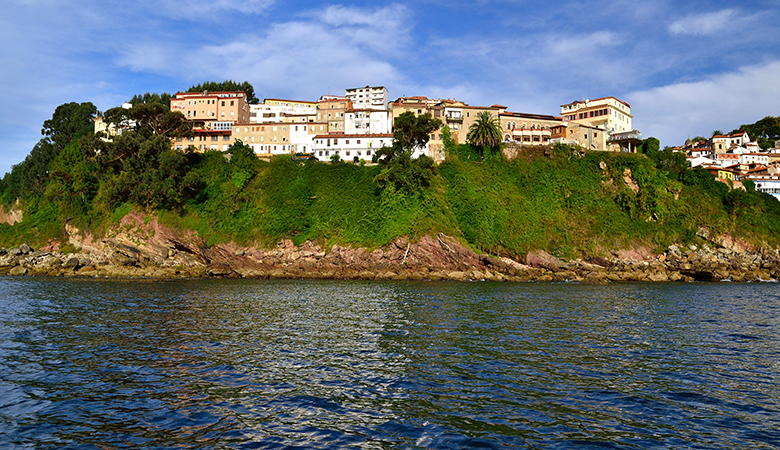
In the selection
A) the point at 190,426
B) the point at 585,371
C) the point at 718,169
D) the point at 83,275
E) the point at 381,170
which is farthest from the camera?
the point at 718,169

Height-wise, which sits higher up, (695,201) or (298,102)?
(298,102)

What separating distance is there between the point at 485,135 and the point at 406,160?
18785 mm

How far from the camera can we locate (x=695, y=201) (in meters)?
73.8

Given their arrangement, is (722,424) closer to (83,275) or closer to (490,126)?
(83,275)

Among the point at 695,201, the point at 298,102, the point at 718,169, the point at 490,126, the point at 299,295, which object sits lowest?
the point at 299,295

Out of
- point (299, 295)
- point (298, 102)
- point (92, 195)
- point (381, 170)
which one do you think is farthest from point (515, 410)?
point (298, 102)

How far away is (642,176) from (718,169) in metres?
20.9

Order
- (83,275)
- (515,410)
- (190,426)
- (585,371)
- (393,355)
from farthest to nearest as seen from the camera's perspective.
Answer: (83,275)
(393,355)
(585,371)
(515,410)
(190,426)

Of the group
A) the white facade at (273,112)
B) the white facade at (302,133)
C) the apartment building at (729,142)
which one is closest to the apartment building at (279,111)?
the white facade at (273,112)

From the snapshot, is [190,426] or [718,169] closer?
[190,426]

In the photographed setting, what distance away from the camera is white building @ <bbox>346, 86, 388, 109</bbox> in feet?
346

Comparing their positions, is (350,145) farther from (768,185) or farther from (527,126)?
(768,185)

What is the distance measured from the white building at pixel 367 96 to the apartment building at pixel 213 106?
23839 millimetres

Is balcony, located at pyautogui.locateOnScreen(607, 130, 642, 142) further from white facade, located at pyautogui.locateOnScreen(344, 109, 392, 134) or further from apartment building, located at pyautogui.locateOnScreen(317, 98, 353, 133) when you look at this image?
apartment building, located at pyautogui.locateOnScreen(317, 98, 353, 133)
